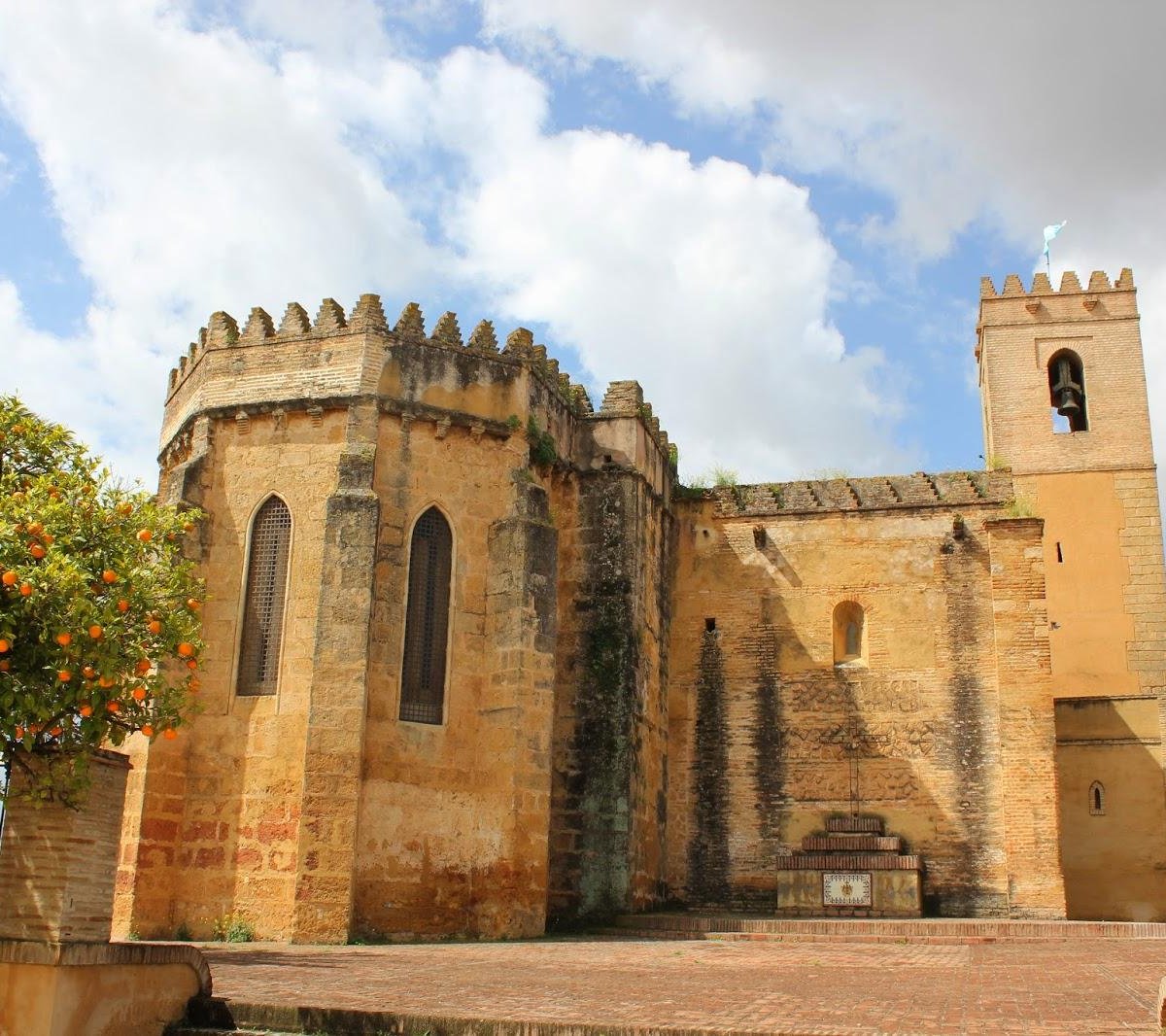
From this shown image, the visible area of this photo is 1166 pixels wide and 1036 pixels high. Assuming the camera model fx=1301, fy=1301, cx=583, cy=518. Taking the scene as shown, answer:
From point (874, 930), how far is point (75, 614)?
1193 cm

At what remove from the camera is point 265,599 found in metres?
17.8

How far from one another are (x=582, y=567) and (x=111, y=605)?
1058 cm

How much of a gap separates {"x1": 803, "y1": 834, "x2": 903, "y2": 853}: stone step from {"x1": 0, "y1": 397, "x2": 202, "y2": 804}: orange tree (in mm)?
12095

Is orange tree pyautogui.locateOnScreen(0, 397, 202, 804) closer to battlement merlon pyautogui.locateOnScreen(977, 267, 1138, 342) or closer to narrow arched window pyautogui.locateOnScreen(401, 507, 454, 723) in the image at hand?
narrow arched window pyautogui.locateOnScreen(401, 507, 454, 723)

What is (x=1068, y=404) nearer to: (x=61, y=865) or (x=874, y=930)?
(x=874, y=930)

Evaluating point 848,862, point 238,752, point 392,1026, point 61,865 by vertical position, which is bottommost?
point 392,1026

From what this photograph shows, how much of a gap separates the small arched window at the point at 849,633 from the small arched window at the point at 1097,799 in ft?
16.7

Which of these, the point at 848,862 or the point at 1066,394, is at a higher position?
the point at 1066,394

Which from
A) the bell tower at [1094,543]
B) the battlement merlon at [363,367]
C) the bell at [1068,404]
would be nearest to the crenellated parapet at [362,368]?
the battlement merlon at [363,367]

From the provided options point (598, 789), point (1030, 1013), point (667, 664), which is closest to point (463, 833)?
point (598, 789)

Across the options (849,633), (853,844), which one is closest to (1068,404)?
(849,633)

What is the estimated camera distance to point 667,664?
2256 centimetres

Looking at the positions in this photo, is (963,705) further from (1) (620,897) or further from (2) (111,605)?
(2) (111,605)

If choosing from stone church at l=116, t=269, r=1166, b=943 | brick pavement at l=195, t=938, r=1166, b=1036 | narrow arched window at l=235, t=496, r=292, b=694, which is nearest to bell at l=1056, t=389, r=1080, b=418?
stone church at l=116, t=269, r=1166, b=943
